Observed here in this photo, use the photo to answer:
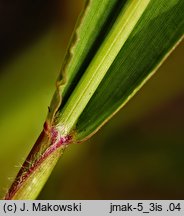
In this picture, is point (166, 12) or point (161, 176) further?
point (161, 176)

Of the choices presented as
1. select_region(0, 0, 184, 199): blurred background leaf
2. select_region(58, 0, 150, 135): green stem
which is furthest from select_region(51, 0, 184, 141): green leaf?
select_region(0, 0, 184, 199): blurred background leaf

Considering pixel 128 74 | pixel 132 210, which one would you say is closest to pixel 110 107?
pixel 128 74

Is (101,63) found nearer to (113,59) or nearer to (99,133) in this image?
(113,59)

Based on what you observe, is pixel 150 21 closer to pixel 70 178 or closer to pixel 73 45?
pixel 73 45

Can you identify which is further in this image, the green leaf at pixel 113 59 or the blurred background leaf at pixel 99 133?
the blurred background leaf at pixel 99 133

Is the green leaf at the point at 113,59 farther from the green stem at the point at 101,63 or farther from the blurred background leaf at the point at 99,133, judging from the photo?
the blurred background leaf at the point at 99,133

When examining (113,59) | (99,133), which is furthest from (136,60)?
(99,133)

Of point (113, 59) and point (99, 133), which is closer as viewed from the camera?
point (113, 59)

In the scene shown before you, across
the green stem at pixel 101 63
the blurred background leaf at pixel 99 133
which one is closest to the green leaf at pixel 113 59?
the green stem at pixel 101 63

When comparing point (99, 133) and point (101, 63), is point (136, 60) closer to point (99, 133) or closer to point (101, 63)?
point (101, 63)
